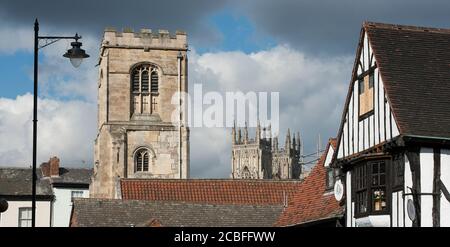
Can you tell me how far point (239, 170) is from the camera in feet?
572

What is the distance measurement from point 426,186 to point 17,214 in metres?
50.8

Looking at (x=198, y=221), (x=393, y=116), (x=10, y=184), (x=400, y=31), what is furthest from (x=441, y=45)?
(x=10, y=184)

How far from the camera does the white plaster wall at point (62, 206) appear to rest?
238 ft

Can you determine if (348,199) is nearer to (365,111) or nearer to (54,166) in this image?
(365,111)

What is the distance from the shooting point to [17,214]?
70.8 meters

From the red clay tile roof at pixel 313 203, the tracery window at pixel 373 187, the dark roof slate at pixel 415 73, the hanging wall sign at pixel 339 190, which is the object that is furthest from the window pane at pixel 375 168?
the red clay tile roof at pixel 313 203

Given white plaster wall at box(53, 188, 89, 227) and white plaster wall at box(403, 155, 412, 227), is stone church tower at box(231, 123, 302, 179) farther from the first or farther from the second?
white plaster wall at box(403, 155, 412, 227)

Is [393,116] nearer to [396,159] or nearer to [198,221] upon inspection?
[396,159]

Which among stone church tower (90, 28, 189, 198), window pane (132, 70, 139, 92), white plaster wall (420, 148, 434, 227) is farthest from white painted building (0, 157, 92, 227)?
white plaster wall (420, 148, 434, 227)

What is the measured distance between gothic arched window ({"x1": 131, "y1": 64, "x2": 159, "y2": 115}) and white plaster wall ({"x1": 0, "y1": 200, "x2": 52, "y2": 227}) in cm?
1086

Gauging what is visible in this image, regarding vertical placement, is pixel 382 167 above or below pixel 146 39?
below

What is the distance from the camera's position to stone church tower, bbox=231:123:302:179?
173500mm

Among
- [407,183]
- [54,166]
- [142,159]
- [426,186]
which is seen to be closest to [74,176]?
[54,166]

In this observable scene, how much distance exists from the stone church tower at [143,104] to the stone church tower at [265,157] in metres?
94.4
